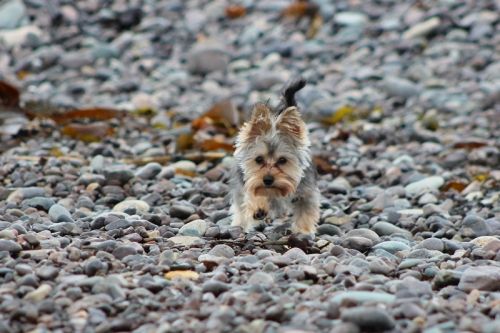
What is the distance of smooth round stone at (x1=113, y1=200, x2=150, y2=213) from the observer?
7.90 m

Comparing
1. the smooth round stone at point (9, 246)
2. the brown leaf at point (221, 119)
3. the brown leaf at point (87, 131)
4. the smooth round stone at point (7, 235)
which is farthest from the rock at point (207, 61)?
the smooth round stone at point (9, 246)

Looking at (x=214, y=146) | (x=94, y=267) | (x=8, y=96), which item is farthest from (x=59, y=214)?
(x=8, y=96)

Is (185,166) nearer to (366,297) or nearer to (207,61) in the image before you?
(366,297)

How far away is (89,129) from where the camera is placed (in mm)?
11852

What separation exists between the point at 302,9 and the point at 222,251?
51.8 ft

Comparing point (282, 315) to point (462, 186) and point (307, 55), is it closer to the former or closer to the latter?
point (462, 186)

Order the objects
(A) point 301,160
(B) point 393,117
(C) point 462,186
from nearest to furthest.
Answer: (A) point 301,160, (C) point 462,186, (B) point 393,117

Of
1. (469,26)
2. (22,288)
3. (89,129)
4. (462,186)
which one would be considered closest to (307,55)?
(469,26)

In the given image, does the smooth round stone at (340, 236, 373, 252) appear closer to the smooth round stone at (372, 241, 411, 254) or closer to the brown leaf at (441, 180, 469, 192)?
the smooth round stone at (372, 241, 411, 254)

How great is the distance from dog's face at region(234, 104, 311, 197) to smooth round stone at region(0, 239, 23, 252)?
264 cm

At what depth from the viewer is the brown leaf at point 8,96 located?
12.7 m

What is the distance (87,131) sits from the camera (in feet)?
38.8

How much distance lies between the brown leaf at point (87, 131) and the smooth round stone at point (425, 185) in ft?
18.1

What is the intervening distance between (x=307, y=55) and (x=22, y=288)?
14.8m
